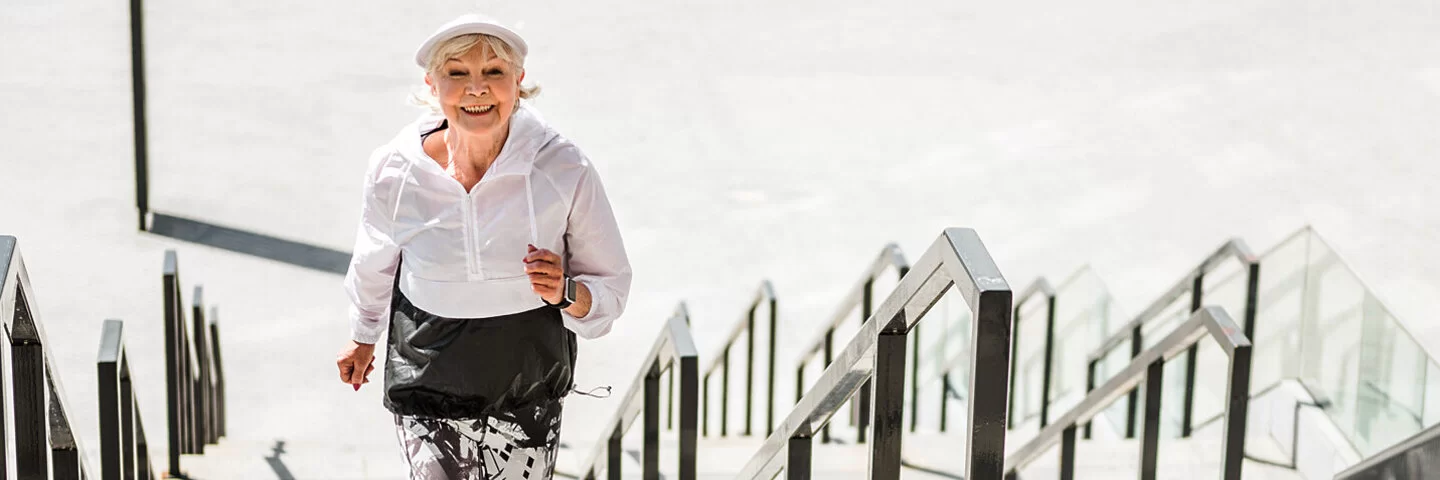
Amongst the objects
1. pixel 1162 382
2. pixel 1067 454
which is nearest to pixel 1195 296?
pixel 1067 454

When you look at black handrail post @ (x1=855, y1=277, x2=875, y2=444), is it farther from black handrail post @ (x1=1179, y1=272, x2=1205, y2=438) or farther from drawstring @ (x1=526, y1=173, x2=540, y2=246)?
drawstring @ (x1=526, y1=173, x2=540, y2=246)

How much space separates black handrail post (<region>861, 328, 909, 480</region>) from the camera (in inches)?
89.3

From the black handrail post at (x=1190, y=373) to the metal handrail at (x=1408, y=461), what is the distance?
442 cm

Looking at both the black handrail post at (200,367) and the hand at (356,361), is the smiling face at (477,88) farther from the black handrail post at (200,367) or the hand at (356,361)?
the black handrail post at (200,367)

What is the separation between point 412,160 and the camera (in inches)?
120

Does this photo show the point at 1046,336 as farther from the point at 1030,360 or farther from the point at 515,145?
the point at 515,145

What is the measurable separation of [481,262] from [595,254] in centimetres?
21

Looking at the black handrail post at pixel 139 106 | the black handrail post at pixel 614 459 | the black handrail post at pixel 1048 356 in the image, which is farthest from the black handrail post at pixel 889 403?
the black handrail post at pixel 139 106

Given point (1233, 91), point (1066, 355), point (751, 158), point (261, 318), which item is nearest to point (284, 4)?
point (751, 158)

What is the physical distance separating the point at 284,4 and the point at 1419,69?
370 inches

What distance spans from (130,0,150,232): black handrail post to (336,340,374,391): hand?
6.41m

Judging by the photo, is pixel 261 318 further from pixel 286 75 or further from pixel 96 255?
pixel 286 75

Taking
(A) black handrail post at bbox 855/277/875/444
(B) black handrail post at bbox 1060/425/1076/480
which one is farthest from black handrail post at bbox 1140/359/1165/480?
(A) black handrail post at bbox 855/277/875/444

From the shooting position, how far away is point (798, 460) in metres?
2.81
